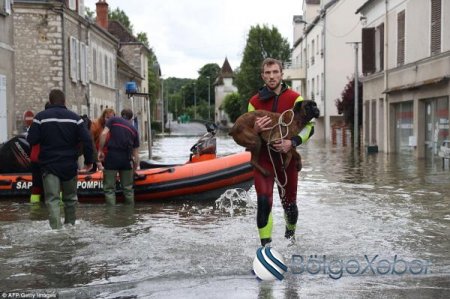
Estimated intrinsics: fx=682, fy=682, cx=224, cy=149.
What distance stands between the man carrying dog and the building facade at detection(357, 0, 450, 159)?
14.5m

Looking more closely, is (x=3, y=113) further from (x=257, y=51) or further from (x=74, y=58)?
(x=257, y=51)

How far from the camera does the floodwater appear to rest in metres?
5.19

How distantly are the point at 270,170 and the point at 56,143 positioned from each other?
2831 mm

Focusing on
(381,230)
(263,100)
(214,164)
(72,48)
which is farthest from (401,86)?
(263,100)

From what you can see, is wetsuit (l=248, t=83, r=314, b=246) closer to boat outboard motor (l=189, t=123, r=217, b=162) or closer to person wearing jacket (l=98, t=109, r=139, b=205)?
person wearing jacket (l=98, t=109, r=139, b=205)

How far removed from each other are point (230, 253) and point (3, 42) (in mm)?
12965

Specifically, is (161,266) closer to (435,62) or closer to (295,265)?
(295,265)

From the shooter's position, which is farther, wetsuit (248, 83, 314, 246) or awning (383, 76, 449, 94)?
awning (383, 76, 449, 94)

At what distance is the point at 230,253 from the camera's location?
21.3ft

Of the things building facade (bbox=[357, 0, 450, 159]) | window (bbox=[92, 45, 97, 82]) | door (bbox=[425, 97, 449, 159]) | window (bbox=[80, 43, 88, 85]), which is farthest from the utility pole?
window (bbox=[92, 45, 97, 82])

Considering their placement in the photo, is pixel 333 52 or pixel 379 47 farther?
pixel 333 52

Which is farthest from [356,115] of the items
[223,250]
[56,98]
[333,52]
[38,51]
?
[223,250]

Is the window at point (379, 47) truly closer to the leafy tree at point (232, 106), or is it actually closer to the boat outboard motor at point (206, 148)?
the boat outboard motor at point (206, 148)

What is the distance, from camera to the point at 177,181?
11.2 meters
